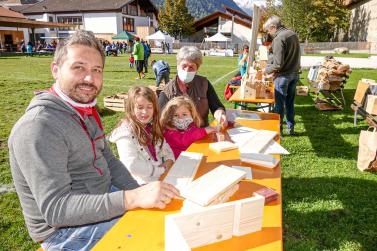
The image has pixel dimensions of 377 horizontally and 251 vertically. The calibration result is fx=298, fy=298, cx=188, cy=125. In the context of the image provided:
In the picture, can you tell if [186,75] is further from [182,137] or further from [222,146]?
[222,146]

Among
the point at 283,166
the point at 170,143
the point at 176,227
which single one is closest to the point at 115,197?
the point at 176,227

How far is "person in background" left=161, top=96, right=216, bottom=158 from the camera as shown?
296cm

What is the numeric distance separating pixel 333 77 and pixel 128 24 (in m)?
43.7

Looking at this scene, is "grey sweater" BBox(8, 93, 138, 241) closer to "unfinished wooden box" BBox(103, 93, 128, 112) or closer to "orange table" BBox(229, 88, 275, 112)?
"orange table" BBox(229, 88, 275, 112)

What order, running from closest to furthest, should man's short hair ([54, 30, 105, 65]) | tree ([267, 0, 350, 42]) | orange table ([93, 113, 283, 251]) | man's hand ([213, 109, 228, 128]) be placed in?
1. orange table ([93, 113, 283, 251])
2. man's short hair ([54, 30, 105, 65])
3. man's hand ([213, 109, 228, 128])
4. tree ([267, 0, 350, 42])

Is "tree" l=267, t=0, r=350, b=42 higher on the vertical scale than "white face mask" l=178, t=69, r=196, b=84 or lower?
higher

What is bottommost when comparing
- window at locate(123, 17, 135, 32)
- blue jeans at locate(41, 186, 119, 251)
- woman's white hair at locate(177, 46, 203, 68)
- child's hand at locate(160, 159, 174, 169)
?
blue jeans at locate(41, 186, 119, 251)

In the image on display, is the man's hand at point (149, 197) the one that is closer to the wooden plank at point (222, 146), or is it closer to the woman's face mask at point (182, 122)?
the wooden plank at point (222, 146)

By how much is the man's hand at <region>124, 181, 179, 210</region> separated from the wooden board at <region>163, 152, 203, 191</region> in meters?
0.21

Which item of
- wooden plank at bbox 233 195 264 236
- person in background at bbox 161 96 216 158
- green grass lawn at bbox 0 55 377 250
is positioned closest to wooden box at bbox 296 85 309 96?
green grass lawn at bbox 0 55 377 250

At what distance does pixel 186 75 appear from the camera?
3.44 m

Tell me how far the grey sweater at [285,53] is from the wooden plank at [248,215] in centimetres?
450

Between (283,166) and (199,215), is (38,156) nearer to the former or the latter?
(199,215)

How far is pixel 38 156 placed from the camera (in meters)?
1.35
